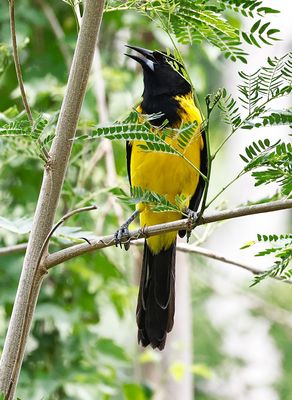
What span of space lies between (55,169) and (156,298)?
115 centimetres

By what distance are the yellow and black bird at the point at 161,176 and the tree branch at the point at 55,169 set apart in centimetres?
93

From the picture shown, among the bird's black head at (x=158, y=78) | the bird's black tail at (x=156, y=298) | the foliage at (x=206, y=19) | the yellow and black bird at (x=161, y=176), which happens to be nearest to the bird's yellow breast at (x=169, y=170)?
the yellow and black bird at (x=161, y=176)

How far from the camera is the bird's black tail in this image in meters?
2.23

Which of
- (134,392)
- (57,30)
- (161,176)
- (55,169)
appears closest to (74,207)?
(161,176)

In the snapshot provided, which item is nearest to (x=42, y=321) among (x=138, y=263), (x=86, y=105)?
(x=138, y=263)

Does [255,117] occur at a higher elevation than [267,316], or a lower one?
lower

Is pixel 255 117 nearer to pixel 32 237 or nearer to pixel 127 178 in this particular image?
pixel 32 237

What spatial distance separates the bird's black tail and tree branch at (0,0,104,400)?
2.95 ft

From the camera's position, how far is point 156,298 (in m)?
2.45

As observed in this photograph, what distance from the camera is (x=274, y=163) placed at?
1.40 metres

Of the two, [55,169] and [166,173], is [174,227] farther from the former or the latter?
[166,173]

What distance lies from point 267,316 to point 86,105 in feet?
5.75

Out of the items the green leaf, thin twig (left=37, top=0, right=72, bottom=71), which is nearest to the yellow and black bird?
the green leaf

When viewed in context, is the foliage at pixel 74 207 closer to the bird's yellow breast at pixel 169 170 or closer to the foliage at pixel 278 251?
the bird's yellow breast at pixel 169 170
